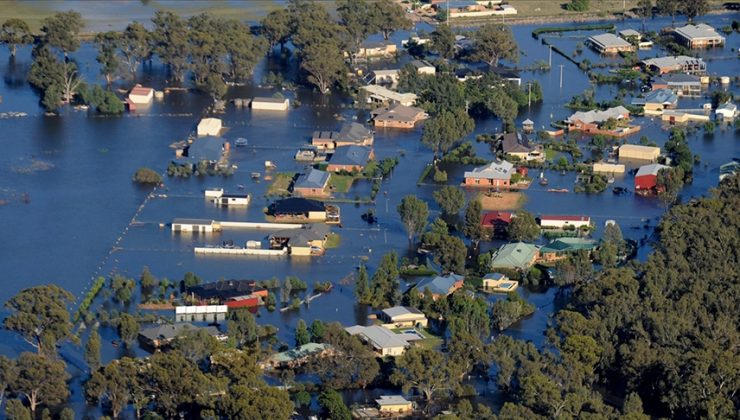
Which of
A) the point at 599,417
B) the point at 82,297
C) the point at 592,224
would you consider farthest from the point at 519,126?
the point at 599,417

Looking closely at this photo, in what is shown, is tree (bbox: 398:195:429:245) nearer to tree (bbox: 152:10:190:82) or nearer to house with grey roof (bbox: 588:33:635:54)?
tree (bbox: 152:10:190:82)

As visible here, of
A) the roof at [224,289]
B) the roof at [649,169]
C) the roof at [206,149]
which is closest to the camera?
the roof at [224,289]

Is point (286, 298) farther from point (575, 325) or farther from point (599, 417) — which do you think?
point (599, 417)

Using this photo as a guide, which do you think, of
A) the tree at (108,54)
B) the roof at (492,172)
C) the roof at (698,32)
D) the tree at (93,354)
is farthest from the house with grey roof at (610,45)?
the tree at (93,354)

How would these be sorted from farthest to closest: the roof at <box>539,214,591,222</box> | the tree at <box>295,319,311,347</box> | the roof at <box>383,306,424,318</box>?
the roof at <box>539,214,591,222</box> < the roof at <box>383,306,424,318</box> < the tree at <box>295,319,311,347</box>

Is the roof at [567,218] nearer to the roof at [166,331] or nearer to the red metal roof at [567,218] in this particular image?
the red metal roof at [567,218]

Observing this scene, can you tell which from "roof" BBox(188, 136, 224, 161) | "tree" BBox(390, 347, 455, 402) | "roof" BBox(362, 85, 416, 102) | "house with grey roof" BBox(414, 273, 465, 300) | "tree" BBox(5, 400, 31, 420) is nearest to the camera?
"tree" BBox(5, 400, 31, 420)

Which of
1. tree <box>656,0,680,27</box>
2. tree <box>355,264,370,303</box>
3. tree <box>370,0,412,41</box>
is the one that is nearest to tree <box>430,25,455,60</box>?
tree <box>370,0,412,41</box>
